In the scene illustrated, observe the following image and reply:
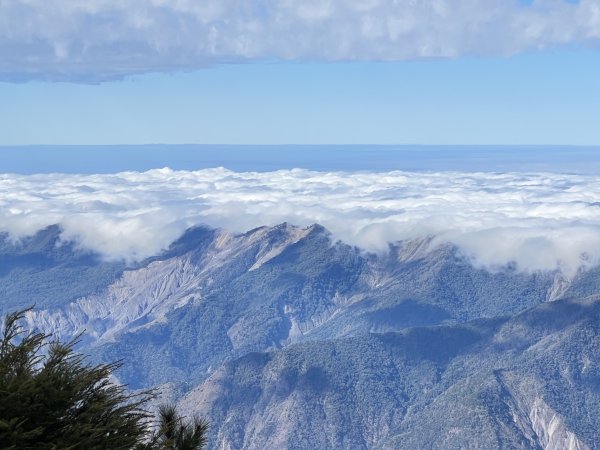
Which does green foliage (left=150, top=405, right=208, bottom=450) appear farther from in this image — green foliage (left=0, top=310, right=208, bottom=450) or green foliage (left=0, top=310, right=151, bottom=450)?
green foliage (left=0, top=310, right=151, bottom=450)

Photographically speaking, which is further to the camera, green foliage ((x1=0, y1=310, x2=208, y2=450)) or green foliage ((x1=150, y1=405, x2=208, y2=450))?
green foliage ((x1=150, y1=405, x2=208, y2=450))

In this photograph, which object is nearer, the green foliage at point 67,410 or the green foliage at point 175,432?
the green foliage at point 67,410

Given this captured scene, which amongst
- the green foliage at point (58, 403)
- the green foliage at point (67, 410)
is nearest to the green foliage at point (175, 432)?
the green foliage at point (67, 410)

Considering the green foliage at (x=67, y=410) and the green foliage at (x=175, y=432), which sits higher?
the green foliage at (x=67, y=410)

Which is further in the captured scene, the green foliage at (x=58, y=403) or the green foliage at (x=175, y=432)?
the green foliage at (x=175, y=432)

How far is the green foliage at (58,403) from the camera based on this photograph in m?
20.8

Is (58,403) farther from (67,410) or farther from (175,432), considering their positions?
(175,432)

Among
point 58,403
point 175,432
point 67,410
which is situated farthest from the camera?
point 175,432

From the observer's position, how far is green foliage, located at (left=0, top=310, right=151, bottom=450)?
20781mm

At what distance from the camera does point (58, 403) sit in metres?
21.7

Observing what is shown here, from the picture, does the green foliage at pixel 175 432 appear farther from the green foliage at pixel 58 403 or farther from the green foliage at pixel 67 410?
the green foliage at pixel 58 403

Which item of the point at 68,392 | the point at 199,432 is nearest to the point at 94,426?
the point at 68,392

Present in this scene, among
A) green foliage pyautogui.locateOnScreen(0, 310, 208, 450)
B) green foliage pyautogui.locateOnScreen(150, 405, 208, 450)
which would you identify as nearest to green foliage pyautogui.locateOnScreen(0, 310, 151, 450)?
green foliage pyautogui.locateOnScreen(0, 310, 208, 450)

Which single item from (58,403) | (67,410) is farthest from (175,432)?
(58,403)
